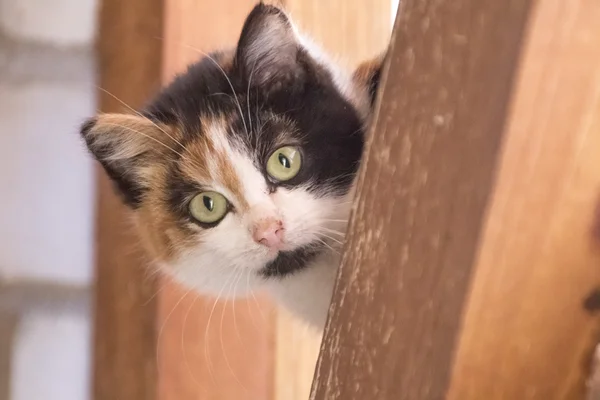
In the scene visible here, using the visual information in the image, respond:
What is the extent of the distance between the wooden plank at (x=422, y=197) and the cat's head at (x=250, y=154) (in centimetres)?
36

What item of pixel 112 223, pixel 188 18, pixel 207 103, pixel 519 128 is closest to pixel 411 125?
pixel 519 128

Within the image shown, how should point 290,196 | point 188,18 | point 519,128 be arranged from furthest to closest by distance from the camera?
1. point 188,18
2. point 290,196
3. point 519,128

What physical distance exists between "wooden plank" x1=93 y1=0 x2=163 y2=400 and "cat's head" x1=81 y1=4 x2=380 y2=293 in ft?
0.87

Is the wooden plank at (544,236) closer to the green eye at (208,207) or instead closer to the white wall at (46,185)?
the green eye at (208,207)

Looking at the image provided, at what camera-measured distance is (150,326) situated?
1.13 m

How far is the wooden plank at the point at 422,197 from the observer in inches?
11.8

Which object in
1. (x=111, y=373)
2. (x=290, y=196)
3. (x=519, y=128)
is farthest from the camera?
(x=111, y=373)

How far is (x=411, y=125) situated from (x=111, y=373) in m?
1.05

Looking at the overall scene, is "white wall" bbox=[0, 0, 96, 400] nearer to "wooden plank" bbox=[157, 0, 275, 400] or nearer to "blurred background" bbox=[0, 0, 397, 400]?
"blurred background" bbox=[0, 0, 397, 400]

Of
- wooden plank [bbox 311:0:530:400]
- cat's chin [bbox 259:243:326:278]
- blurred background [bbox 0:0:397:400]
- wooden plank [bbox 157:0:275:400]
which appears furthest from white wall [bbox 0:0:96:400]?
wooden plank [bbox 311:0:530:400]

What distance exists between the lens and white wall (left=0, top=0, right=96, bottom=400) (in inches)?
50.5

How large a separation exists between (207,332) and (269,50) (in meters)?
0.55

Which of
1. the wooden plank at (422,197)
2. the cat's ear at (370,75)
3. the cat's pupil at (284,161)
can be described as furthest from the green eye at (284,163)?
the wooden plank at (422,197)

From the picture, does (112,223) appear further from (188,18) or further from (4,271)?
(188,18)
